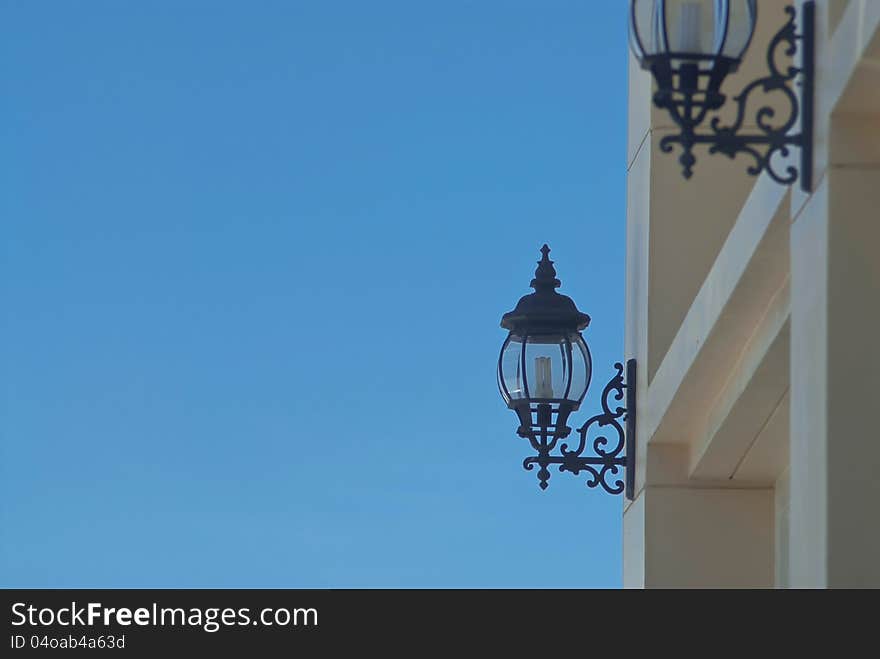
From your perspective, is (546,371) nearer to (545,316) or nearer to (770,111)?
(545,316)

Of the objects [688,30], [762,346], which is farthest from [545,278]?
[688,30]

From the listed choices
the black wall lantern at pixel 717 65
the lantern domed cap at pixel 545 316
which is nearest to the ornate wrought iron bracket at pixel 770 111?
the black wall lantern at pixel 717 65

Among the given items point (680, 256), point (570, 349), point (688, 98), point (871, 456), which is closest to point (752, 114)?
point (680, 256)

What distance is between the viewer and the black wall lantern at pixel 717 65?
6344mm

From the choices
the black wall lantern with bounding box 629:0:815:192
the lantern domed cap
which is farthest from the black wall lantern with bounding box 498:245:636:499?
the black wall lantern with bounding box 629:0:815:192

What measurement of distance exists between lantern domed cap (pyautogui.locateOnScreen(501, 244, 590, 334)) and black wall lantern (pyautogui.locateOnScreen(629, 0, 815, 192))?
358cm

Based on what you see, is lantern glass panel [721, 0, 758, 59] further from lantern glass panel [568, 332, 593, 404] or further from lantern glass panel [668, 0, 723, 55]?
lantern glass panel [568, 332, 593, 404]

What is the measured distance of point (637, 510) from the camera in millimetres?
10242

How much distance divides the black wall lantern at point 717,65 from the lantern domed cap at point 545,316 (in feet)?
11.8

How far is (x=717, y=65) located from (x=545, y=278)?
3.89 m

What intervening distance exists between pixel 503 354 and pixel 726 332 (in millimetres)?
1948

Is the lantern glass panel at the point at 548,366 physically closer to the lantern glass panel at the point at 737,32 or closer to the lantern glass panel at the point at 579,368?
the lantern glass panel at the point at 579,368

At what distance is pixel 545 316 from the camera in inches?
395
